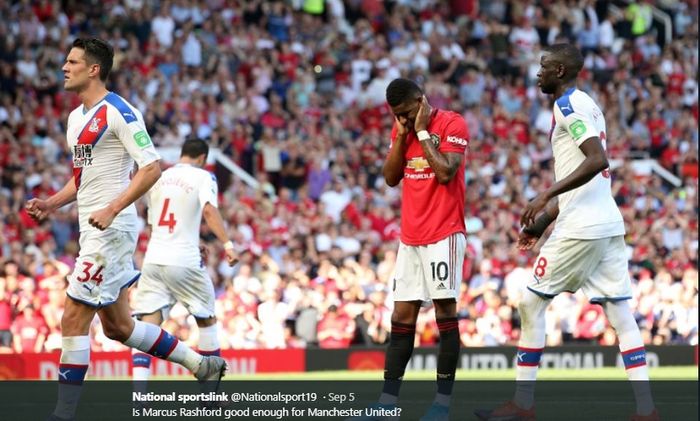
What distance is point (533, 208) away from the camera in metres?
9.76

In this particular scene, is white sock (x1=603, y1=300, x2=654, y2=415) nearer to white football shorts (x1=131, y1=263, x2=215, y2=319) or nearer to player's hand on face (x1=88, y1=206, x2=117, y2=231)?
player's hand on face (x1=88, y1=206, x2=117, y2=231)

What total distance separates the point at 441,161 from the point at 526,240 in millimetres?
1023

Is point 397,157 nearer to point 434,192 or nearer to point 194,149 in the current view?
point 434,192

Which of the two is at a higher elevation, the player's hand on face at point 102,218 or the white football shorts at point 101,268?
the player's hand on face at point 102,218

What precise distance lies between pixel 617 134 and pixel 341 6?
632 centimetres

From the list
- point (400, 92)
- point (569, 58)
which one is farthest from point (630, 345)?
point (400, 92)

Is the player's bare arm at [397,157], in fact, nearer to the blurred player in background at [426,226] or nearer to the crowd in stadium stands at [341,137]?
the blurred player in background at [426,226]

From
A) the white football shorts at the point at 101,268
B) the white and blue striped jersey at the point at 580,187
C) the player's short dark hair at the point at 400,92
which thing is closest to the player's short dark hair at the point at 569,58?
the white and blue striped jersey at the point at 580,187

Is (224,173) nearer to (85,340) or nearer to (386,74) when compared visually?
(386,74)

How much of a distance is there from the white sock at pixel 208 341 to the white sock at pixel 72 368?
9.14ft

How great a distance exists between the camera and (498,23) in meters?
30.9

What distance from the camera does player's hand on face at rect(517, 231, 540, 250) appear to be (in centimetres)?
1052

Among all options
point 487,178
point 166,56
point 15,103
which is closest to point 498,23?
point 487,178

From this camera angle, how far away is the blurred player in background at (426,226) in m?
10.1
